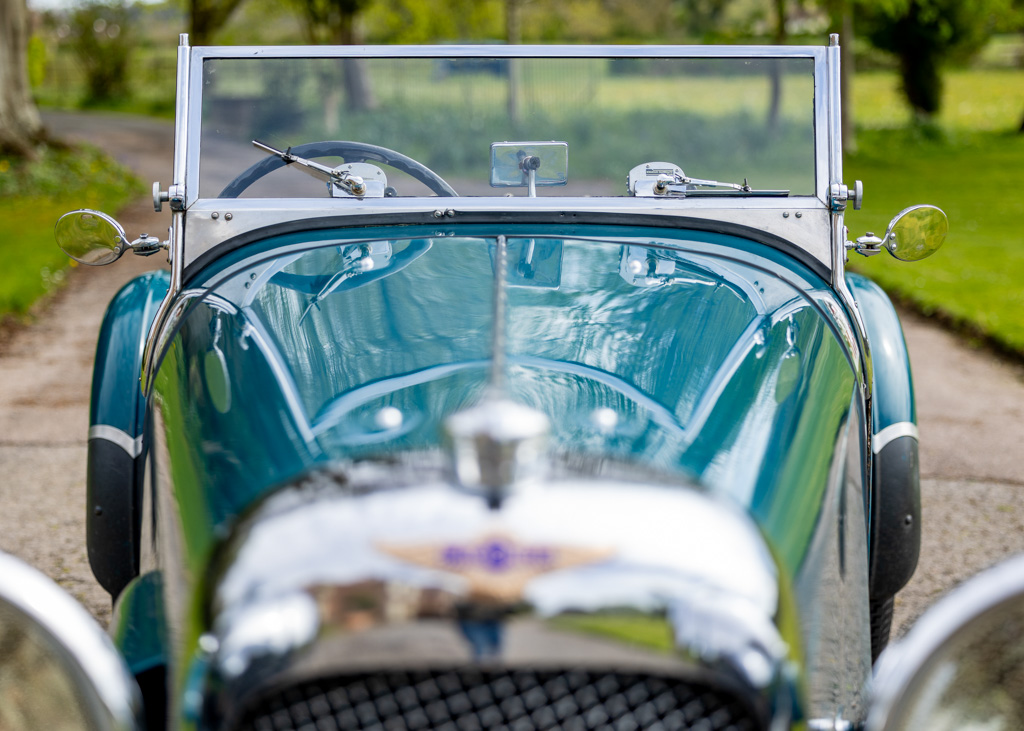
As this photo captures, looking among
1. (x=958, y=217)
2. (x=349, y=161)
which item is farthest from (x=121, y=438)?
(x=958, y=217)

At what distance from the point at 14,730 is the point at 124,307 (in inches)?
63.1

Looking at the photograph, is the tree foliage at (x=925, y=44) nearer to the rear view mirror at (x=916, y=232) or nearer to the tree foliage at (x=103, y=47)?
the rear view mirror at (x=916, y=232)

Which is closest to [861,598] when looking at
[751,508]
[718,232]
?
[751,508]

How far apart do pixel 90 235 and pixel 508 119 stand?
119 cm

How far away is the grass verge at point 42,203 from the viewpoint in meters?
7.71

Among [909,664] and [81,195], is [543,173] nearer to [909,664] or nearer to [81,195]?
[909,664]

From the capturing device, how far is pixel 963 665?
1.36 m

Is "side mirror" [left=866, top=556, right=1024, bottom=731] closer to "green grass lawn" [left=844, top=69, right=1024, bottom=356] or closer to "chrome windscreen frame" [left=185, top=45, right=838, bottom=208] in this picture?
"chrome windscreen frame" [left=185, top=45, right=838, bottom=208]

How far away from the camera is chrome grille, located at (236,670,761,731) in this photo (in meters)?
1.33

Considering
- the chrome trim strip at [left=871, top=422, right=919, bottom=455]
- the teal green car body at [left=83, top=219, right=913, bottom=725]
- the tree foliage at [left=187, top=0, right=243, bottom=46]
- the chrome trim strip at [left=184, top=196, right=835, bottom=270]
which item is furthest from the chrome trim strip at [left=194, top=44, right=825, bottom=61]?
the tree foliage at [left=187, top=0, right=243, bottom=46]

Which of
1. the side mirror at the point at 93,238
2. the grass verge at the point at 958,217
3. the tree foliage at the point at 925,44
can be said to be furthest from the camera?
the tree foliage at the point at 925,44

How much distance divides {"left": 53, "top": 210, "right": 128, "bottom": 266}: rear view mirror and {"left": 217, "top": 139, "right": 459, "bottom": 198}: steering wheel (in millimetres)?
297

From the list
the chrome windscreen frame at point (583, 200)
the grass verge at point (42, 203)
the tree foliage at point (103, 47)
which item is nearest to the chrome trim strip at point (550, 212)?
the chrome windscreen frame at point (583, 200)

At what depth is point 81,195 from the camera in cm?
1149
